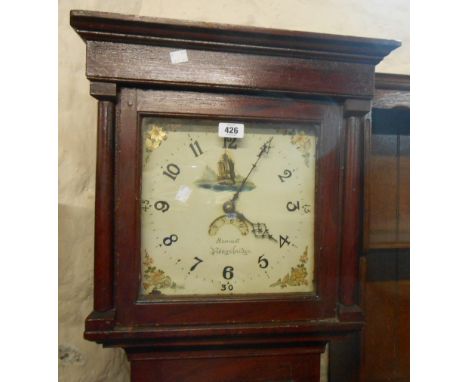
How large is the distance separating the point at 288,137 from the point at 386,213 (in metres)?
0.57

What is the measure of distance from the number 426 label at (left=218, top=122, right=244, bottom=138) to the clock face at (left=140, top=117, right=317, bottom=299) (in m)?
0.01

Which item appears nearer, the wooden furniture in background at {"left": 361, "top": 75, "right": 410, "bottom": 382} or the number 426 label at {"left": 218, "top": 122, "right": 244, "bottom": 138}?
the number 426 label at {"left": 218, "top": 122, "right": 244, "bottom": 138}

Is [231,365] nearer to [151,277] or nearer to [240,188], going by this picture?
[151,277]

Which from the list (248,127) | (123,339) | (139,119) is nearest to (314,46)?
(248,127)

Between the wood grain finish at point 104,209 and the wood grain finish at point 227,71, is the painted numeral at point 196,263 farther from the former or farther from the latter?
the wood grain finish at point 227,71

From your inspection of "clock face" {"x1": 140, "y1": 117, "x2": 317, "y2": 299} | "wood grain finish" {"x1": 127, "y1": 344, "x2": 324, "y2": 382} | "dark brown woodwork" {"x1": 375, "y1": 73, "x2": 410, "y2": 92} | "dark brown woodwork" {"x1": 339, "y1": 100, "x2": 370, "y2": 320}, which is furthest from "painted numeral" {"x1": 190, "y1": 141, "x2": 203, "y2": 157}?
"dark brown woodwork" {"x1": 375, "y1": 73, "x2": 410, "y2": 92}

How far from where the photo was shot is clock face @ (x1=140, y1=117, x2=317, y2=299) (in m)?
0.61

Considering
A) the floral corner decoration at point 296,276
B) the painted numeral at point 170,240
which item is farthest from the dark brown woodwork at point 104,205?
the floral corner decoration at point 296,276

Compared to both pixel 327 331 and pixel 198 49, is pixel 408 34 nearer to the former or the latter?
pixel 198 49

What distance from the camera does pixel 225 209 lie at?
0.63 metres

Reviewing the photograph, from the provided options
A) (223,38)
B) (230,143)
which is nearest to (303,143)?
(230,143)

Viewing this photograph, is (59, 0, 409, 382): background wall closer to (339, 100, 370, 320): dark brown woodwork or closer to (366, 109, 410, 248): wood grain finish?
(339, 100, 370, 320): dark brown woodwork

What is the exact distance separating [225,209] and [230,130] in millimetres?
172

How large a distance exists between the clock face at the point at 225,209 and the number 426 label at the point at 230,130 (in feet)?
0.04
